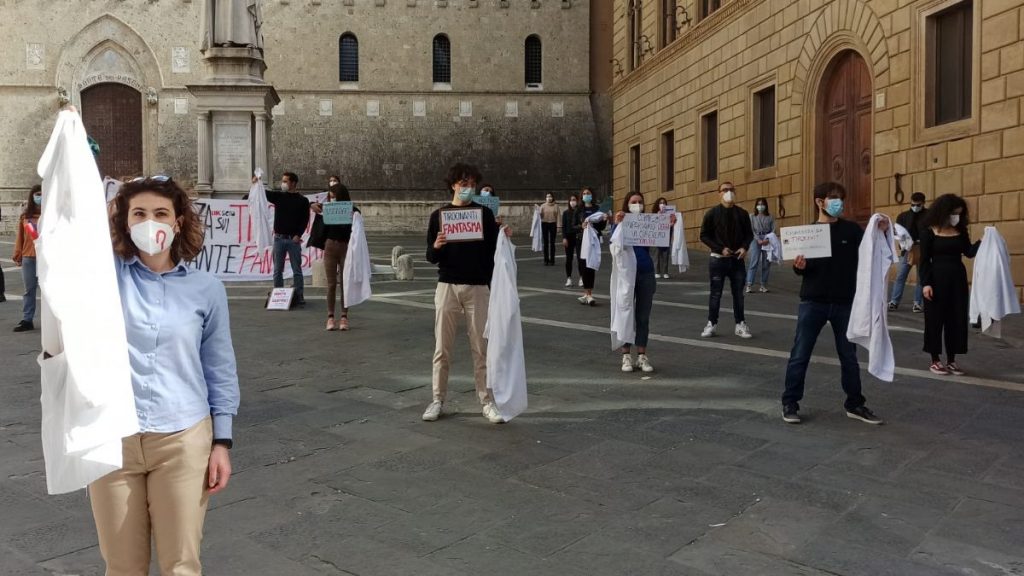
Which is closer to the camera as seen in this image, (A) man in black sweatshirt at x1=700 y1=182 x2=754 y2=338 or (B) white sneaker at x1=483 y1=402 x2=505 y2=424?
(B) white sneaker at x1=483 y1=402 x2=505 y2=424

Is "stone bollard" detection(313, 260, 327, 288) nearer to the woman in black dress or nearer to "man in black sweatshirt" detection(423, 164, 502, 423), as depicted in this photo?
"man in black sweatshirt" detection(423, 164, 502, 423)

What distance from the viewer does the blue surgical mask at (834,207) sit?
663cm

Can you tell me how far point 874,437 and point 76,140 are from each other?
5.24 meters

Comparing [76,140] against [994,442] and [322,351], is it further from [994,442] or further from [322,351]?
[322,351]

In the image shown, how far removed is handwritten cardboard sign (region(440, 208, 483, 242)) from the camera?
6.53 m

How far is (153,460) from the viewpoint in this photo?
2.54m

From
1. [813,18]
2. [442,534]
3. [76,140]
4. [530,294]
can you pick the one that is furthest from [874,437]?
[813,18]

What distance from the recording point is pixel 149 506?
2564 mm

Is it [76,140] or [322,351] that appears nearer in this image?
[76,140]

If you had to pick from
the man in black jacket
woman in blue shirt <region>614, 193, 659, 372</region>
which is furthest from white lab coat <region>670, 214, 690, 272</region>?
woman in blue shirt <region>614, 193, 659, 372</region>

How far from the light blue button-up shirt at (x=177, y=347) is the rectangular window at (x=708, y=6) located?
21.9 metres

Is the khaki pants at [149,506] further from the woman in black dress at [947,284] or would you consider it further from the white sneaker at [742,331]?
the white sneaker at [742,331]

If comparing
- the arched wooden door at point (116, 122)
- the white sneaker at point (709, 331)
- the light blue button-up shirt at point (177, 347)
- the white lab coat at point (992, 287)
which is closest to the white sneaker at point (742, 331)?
the white sneaker at point (709, 331)

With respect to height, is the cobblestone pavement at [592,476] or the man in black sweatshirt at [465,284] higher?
the man in black sweatshirt at [465,284]
